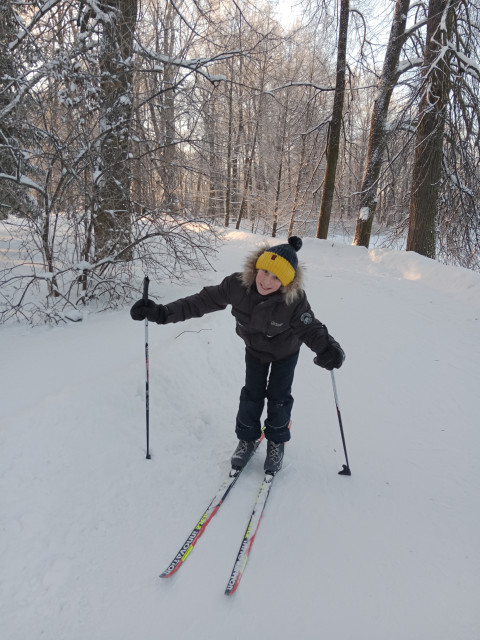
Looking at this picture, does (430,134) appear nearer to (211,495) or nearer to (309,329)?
(309,329)

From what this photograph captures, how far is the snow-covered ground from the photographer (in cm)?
194

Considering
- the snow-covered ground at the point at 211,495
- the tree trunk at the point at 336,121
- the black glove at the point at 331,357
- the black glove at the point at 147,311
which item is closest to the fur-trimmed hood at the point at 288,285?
the black glove at the point at 331,357

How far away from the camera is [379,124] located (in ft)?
36.3

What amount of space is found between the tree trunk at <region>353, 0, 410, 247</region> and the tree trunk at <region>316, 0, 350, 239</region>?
1.34m

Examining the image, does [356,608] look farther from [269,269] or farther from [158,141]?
[158,141]

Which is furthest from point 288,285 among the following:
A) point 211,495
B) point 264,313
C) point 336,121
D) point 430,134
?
point 336,121

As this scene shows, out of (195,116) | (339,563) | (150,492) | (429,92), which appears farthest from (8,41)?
(429,92)

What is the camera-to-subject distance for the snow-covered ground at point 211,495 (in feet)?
6.37

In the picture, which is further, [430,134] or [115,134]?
[430,134]

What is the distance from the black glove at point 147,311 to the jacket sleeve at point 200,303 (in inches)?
2.4

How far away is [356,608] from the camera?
2008 mm

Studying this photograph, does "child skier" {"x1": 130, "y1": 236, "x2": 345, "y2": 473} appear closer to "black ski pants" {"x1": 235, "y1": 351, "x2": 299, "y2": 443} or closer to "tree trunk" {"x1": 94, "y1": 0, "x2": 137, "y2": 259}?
"black ski pants" {"x1": 235, "y1": 351, "x2": 299, "y2": 443}

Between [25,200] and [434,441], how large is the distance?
6215 mm

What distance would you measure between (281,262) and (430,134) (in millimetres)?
7459
